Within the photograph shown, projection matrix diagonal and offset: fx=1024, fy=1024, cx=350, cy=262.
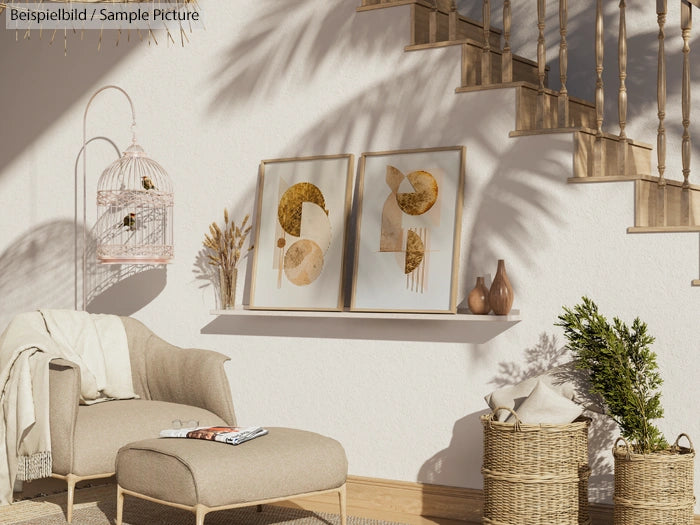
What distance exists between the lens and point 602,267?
13.5 ft

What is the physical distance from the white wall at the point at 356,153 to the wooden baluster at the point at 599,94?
154mm

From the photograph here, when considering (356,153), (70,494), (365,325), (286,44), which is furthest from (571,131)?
(70,494)

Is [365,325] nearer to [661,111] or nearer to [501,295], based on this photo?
[501,295]

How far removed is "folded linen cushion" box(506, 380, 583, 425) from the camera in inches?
150

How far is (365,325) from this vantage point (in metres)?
4.71

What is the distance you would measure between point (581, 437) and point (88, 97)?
3391 millimetres

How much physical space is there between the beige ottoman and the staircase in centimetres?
154

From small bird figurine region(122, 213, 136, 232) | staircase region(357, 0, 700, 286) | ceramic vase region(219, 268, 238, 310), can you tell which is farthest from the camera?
small bird figurine region(122, 213, 136, 232)

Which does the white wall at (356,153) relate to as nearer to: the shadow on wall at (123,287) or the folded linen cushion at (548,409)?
the shadow on wall at (123,287)

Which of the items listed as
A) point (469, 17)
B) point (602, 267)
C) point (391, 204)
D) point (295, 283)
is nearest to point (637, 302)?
point (602, 267)

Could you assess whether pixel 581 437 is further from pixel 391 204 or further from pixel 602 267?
pixel 391 204

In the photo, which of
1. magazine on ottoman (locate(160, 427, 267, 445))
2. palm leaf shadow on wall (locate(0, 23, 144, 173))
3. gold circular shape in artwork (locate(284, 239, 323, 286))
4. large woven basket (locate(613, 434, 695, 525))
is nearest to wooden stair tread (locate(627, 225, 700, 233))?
large woven basket (locate(613, 434, 695, 525))

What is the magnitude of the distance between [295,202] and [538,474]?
72.7 inches

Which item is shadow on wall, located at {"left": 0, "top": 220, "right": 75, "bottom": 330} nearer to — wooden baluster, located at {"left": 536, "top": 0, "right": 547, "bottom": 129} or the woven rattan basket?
wooden baluster, located at {"left": 536, "top": 0, "right": 547, "bottom": 129}
